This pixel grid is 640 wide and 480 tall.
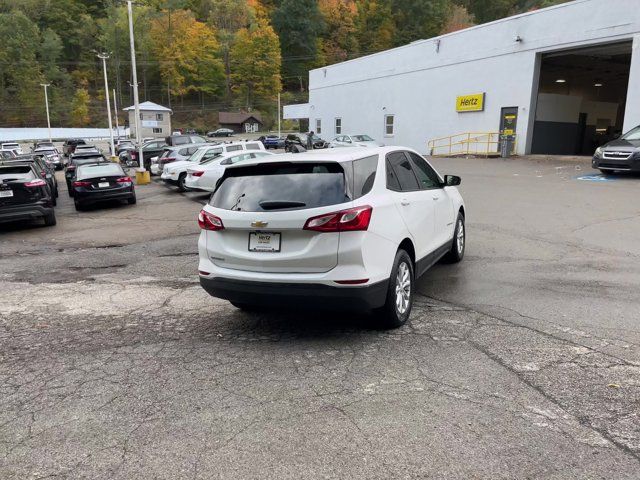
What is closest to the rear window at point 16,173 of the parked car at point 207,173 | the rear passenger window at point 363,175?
the parked car at point 207,173

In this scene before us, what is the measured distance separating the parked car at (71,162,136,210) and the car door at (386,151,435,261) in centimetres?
1219

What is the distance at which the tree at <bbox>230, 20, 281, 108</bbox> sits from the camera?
10556 centimetres

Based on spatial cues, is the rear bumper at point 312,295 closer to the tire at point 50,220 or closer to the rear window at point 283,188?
the rear window at point 283,188

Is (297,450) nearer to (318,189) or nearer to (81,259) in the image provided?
(318,189)

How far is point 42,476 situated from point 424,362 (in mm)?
2804

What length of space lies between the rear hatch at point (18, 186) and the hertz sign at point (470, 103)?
2346cm

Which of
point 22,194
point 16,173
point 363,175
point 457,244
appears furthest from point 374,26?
point 363,175

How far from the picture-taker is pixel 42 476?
290 centimetres

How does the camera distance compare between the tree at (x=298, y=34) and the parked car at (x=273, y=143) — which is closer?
the parked car at (x=273, y=143)

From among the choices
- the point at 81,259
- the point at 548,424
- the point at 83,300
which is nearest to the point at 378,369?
the point at 548,424

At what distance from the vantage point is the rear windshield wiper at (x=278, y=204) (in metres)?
4.57

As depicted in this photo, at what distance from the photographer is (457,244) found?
24.5ft

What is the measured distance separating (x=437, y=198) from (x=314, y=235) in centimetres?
241

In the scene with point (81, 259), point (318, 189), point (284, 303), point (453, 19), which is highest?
point (453, 19)
